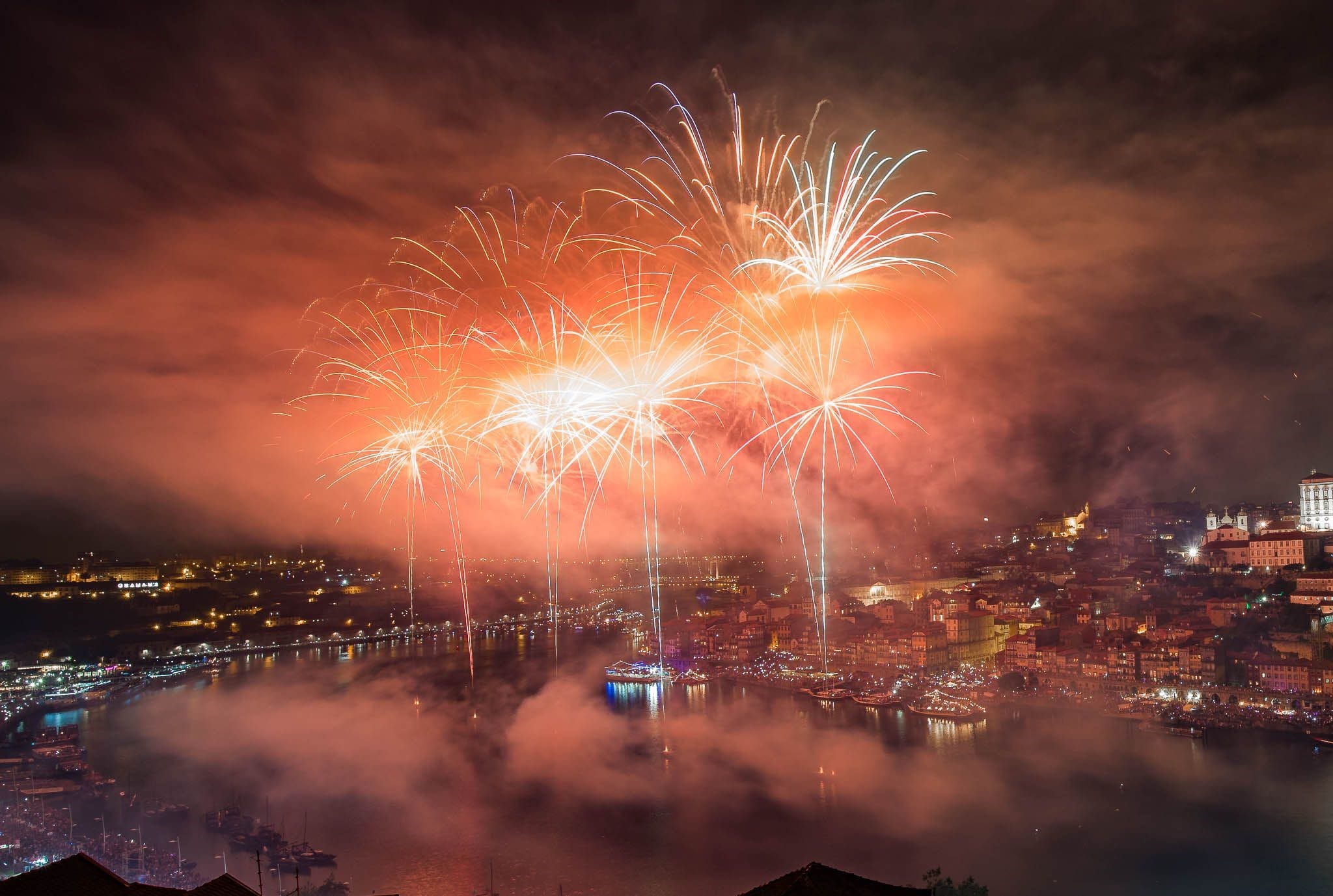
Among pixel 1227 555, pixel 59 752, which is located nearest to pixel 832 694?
pixel 59 752

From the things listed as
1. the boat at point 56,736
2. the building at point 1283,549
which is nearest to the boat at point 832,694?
the building at point 1283,549

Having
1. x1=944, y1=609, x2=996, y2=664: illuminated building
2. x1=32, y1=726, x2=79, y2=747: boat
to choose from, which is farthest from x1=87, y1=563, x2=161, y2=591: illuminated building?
x1=944, y1=609, x2=996, y2=664: illuminated building

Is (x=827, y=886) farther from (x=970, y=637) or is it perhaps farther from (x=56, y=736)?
(x=970, y=637)

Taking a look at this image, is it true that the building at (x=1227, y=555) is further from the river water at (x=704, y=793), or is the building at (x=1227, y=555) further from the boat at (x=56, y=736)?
the boat at (x=56, y=736)

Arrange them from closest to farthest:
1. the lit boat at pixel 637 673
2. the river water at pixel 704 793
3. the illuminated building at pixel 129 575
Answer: the river water at pixel 704 793
the lit boat at pixel 637 673
the illuminated building at pixel 129 575

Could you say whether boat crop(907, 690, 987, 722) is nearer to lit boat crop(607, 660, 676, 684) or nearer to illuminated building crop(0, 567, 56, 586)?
lit boat crop(607, 660, 676, 684)

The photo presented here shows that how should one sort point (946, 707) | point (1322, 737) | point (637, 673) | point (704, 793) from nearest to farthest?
point (704, 793), point (1322, 737), point (946, 707), point (637, 673)
